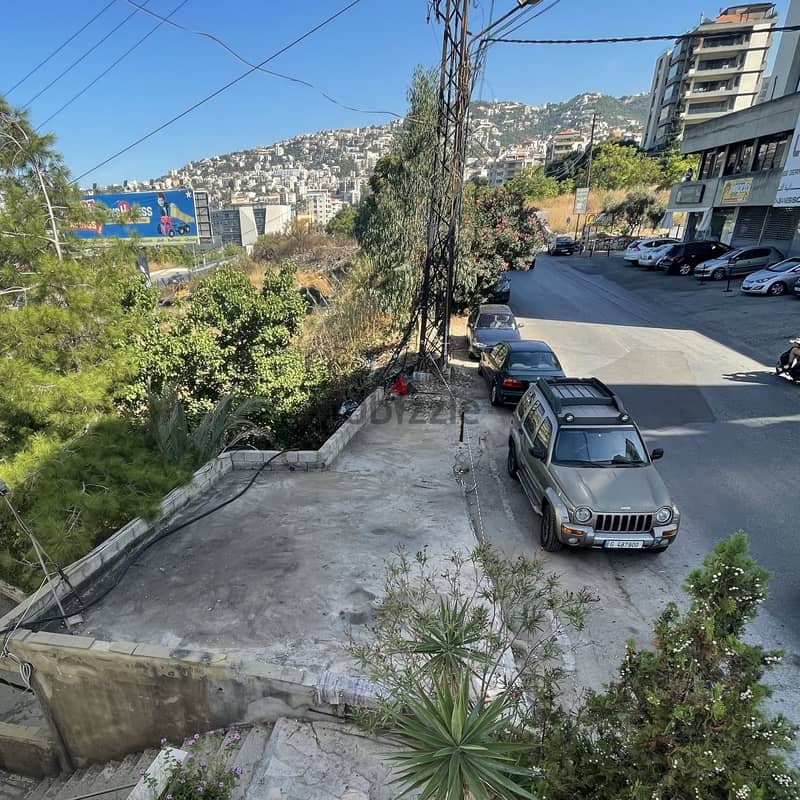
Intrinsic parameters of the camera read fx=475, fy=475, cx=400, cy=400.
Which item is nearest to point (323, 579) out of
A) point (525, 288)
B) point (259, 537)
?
point (259, 537)

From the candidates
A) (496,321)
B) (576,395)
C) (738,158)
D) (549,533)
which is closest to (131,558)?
(549,533)

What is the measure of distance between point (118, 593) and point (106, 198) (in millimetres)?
32250

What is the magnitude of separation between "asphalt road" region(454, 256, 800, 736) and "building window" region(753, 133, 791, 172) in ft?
28.5

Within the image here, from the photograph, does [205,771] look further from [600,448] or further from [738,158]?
[738,158]

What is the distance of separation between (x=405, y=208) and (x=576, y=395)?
11841 mm

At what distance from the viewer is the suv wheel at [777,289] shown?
64.8 ft

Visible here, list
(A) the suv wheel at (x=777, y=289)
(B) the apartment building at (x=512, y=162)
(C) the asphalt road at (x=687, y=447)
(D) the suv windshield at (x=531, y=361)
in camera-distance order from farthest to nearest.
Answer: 1. (B) the apartment building at (x=512, y=162)
2. (A) the suv wheel at (x=777, y=289)
3. (D) the suv windshield at (x=531, y=361)
4. (C) the asphalt road at (x=687, y=447)

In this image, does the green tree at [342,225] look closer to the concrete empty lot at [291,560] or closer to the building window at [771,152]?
the building window at [771,152]

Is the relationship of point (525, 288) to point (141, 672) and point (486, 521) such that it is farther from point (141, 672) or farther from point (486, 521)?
point (141, 672)

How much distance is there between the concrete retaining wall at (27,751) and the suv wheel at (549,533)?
21.0ft

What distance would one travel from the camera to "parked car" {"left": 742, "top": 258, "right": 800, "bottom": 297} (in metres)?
19.6

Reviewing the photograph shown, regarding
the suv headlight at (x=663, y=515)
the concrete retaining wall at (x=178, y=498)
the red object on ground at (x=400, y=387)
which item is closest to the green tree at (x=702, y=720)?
the suv headlight at (x=663, y=515)

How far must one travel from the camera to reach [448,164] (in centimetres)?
1185

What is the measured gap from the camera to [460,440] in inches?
391
